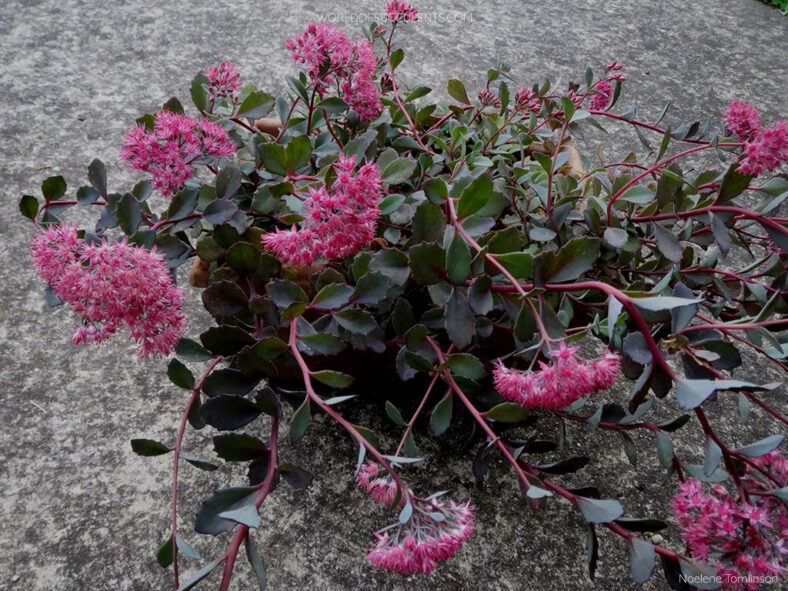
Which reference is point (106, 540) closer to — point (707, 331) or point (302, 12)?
point (707, 331)

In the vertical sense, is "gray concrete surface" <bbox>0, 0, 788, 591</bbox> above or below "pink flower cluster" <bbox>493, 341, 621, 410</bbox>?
below

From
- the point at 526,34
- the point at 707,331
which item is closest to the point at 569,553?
the point at 707,331

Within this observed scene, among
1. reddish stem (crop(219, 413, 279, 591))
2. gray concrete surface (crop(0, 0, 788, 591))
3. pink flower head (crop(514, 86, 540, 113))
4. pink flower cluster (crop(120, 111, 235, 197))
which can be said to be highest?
pink flower head (crop(514, 86, 540, 113))

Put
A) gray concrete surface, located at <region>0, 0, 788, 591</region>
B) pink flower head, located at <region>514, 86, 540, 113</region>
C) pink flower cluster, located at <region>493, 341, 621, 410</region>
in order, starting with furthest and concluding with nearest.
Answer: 1. pink flower head, located at <region>514, 86, 540, 113</region>
2. gray concrete surface, located at <region>0, 0, 788, 591</region>
3. pink flower cluster, located at <region>493, 341, 621, 410</region>

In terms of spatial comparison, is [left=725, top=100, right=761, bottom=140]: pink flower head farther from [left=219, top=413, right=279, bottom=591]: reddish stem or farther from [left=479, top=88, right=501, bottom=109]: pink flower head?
[left=219, top=413, right=279, bottom=591]: reddish stem

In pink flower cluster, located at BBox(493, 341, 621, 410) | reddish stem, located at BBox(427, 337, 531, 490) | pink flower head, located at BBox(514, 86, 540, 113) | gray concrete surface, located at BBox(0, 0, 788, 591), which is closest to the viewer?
pink flower cluster, located at BBox(493, 341, 621, 410)

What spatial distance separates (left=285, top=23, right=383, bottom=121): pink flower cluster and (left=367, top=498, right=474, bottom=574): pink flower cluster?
476 millimetres

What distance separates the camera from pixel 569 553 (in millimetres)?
697

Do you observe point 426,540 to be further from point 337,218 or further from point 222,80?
point 222,80

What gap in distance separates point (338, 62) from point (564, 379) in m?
0.44

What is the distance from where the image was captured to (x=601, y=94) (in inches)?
32.1

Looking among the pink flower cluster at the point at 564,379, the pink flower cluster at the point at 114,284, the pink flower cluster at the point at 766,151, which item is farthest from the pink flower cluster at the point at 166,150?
the pink flower cluster at the point at 766,151

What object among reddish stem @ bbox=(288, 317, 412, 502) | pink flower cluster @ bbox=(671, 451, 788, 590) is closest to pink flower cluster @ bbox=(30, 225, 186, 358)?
reddish stem @ bbox=(288, 317, 412, 502)

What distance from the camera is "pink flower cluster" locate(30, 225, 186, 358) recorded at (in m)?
0.49
